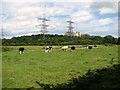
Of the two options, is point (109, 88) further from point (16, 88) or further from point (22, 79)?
point (22, 79)

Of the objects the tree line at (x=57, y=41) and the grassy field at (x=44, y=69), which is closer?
the grassy field at (x=44, y=69)

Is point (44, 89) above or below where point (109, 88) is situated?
below

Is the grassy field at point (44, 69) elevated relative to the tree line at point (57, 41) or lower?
lower

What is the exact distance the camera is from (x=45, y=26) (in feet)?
269

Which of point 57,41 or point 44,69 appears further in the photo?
point 57,41

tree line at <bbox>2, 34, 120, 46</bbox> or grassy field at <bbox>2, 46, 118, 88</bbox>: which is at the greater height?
tree line at <bbox>2, 34, 120, 46</bbox>

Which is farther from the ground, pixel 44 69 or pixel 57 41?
pixel 57 41

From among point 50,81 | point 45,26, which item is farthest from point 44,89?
point 45,26

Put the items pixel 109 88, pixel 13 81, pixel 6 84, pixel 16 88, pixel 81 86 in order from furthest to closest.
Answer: pixel 13 81, pixel 6 84, pixel 16 88, pixel 81 86, pixel 109 88

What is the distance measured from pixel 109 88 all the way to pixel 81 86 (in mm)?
1493

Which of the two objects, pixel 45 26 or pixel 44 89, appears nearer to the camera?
pixel 44 89

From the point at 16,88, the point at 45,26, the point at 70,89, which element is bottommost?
the point at 16,88

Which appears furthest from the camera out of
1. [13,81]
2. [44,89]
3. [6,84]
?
[13,81]

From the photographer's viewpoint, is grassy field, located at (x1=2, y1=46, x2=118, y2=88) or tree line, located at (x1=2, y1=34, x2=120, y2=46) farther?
tree line, located at (x1=2, y1=34, x2=120, y2=46)
